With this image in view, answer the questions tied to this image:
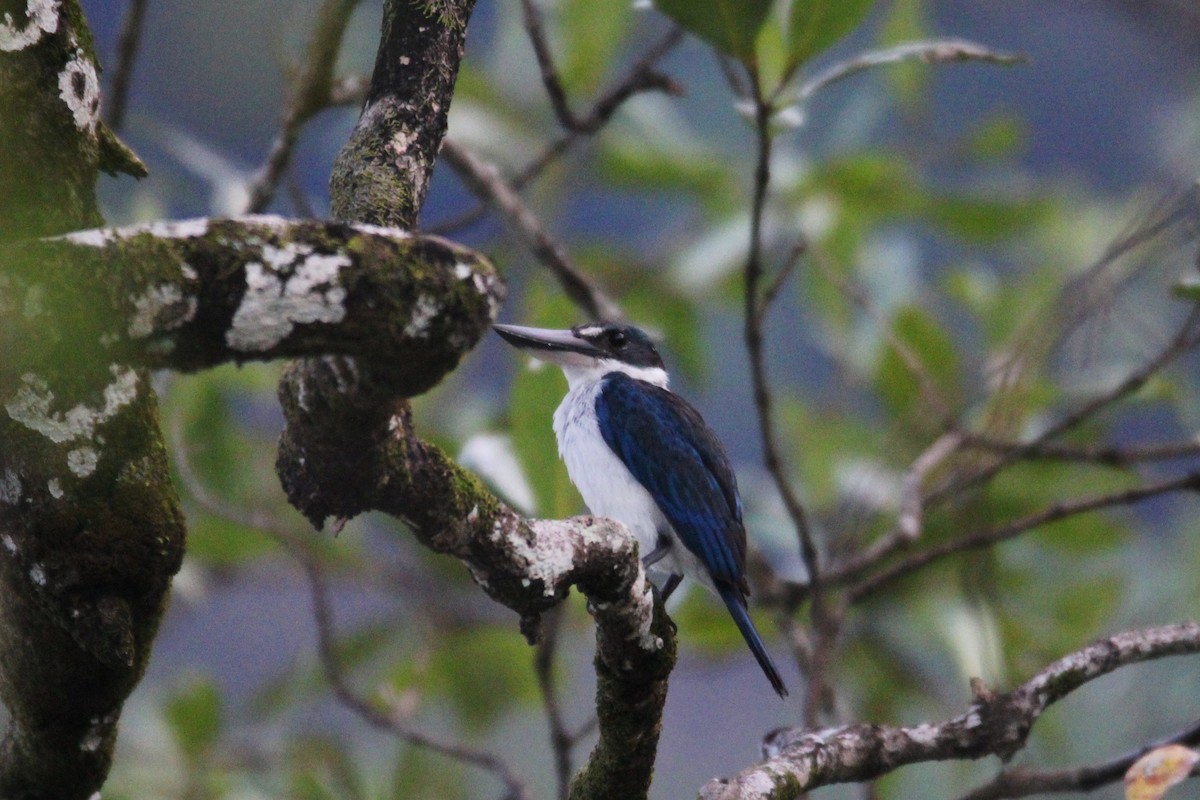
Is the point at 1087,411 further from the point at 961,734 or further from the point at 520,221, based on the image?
the point at 961,734

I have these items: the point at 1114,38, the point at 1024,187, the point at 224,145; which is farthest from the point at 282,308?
the point at 1114,38

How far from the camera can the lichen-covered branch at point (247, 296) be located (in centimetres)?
98

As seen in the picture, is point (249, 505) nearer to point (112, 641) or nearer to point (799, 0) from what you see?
point (799, 0)

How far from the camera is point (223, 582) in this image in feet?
14.5

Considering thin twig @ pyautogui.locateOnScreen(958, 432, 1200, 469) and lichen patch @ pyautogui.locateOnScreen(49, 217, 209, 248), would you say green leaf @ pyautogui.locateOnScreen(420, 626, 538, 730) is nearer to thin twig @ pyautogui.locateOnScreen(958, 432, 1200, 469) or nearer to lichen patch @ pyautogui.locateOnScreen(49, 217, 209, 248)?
thin twig @ pyautogui.locateOnScreen(958, 432, 1200, 469)

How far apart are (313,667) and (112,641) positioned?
3082 mm

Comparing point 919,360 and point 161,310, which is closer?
point 161,310

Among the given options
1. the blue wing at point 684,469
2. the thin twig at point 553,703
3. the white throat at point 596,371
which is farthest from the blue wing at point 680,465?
the thin twig at point 553,703

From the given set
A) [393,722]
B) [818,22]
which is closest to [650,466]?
[393,722]

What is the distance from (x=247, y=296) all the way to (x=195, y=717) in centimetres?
269

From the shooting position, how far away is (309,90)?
93.0 inches

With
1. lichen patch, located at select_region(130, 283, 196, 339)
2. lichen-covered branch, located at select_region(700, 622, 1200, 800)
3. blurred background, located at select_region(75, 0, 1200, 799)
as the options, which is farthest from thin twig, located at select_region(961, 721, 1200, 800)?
lichen patch, located at select_region(130, 283, 196, 339)

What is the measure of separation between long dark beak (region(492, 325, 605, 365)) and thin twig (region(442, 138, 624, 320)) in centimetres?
12

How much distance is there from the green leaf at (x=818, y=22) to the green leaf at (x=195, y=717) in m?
2.13
